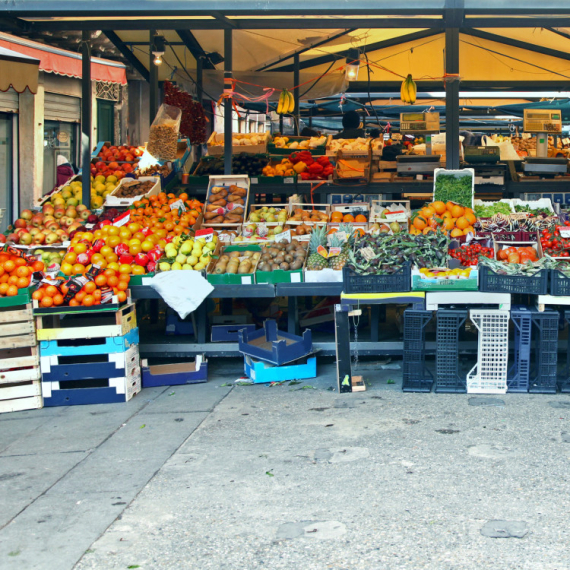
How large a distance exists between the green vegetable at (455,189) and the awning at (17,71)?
584 cm

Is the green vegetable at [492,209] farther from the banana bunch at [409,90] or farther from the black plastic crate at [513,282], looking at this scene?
the banana bunch at [409,90]

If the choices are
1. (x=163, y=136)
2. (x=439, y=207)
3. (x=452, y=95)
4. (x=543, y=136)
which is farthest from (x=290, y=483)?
(x=543, y=136)

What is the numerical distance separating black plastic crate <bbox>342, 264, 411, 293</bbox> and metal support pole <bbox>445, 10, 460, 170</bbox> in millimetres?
2501

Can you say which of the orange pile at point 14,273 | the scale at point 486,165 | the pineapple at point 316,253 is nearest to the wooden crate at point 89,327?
the orange pile at point 14,273

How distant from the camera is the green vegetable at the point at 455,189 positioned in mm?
8078

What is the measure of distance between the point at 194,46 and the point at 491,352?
8.31m

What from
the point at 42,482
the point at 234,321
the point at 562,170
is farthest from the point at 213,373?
the point at 562,170

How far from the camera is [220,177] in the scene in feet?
30.4

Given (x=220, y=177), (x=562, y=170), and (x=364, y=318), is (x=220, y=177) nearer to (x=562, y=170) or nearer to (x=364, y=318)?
(x=364, y=318)

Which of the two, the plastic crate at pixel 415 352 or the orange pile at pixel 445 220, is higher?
the orange pile at pixel 445 220

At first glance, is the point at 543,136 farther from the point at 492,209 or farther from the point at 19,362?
the point at 19,362

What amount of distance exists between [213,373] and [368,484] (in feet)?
10.4

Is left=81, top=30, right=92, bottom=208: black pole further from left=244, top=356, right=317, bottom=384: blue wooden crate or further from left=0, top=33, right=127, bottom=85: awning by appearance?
left=244, top=356, right=317, bottom=384: blue wooden crate

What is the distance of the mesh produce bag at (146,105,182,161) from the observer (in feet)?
30.1
